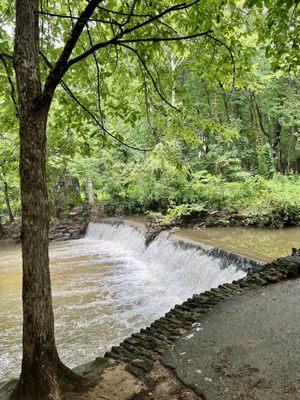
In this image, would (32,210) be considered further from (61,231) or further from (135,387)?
(61,231)

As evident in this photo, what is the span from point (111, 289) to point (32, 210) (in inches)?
277

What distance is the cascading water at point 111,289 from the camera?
6.58 m

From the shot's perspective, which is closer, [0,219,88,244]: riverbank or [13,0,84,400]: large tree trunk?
[13,0,84,400]: large tree trunk

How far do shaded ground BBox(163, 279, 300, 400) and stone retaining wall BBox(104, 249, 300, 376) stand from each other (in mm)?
134

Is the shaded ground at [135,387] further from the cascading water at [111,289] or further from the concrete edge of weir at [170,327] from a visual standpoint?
the cascading water at [111,289]

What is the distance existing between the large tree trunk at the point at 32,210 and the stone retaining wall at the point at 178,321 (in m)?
0.95

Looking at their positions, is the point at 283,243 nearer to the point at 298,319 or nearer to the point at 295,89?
the point at 298,319

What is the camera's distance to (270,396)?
280 cm

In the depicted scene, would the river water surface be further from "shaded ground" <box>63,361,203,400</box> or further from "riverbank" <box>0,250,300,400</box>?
"shaded ground" <box>63,361,203,400</box>

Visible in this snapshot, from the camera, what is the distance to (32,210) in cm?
258

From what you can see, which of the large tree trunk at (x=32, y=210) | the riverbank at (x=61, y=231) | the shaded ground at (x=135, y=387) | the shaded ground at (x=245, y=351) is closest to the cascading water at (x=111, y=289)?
the shaded ground at (x=245, y=351)

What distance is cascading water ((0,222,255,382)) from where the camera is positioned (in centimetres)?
658

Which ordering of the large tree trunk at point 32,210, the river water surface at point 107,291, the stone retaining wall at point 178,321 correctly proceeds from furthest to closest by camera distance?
the river water surface at point 107,291 → the stone retaining wall at point 178,321 → the large tree trunk at point 32,210

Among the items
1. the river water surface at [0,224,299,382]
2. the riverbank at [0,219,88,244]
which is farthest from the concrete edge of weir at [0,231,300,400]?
the riverbank at [0,219,88,244]
